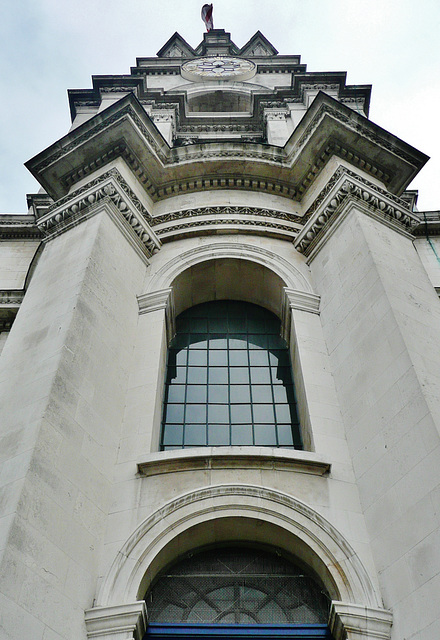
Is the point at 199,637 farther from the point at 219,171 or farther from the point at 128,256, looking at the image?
the point at 219,171

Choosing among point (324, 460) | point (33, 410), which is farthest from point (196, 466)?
point (33, 410)

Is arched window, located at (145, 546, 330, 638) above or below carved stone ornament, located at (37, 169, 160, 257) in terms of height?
below

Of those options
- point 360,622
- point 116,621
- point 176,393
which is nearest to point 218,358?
point 176,393

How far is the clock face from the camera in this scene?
33.7m

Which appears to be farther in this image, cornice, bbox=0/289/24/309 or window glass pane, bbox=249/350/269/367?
cornice, bbox=0/289/24/309

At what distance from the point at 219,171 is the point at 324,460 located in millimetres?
9941

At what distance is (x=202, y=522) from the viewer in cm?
985

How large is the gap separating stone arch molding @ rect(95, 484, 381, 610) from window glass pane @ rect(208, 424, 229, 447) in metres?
2.41

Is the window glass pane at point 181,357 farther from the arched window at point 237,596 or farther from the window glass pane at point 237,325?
the arched window at point 237,596

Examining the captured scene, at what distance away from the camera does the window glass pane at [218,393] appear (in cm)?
1354

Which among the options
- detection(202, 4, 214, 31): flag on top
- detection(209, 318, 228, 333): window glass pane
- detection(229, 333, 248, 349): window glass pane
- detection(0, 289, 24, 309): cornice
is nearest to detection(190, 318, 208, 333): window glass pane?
detection(209, 318, 228, 333): window glass pane

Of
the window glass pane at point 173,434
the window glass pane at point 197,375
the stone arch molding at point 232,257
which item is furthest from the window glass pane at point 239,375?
the stone arch molding at point 232,257

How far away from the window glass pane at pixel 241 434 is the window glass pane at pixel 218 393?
824mm

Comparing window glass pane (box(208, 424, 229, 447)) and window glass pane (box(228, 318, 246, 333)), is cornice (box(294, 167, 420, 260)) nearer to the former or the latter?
window glass pane (box(228, 318, 246, 333))
